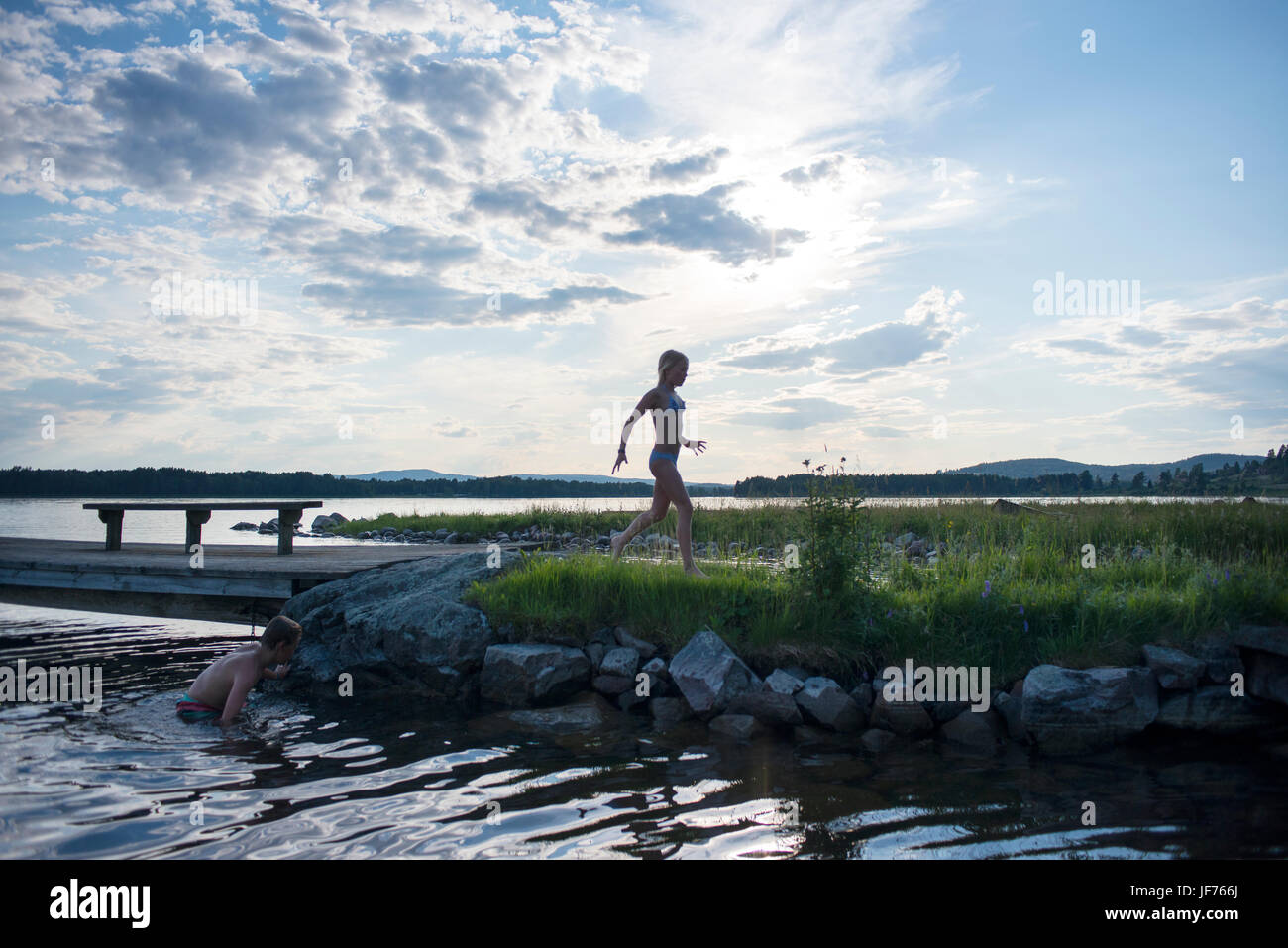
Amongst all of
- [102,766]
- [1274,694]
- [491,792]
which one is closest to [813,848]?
[491,792]

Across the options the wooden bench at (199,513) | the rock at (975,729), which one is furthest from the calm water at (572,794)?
the wooden bench at (199,513)

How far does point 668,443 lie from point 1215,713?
17.6 ft

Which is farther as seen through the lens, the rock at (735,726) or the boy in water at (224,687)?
the boy in water at (224,687)

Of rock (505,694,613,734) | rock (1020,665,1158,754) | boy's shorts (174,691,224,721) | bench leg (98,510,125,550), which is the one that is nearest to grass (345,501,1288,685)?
rock (1020,665,1158,754)

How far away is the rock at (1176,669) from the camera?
592 cm

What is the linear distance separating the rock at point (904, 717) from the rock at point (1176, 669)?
74.3 inches

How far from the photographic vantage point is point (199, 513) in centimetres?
1252

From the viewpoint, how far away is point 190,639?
11.0m

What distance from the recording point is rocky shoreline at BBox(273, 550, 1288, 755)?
575cm

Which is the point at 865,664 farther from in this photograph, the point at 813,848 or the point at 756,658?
the point at 813,848

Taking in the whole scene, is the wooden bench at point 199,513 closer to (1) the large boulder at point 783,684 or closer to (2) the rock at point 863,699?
(1) the large boulder at point 783,684

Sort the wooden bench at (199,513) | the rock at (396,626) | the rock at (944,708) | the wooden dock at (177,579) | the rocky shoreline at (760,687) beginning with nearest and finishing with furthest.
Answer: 1. the rocky shoreline at (760,687)
2. the rock at (944,708)
3. the rock at (396,626)
4. the wooden dock at (177,579)
5. the wooden bench at (199,513)

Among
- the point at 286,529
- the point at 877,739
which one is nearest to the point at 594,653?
the point at 877,739
